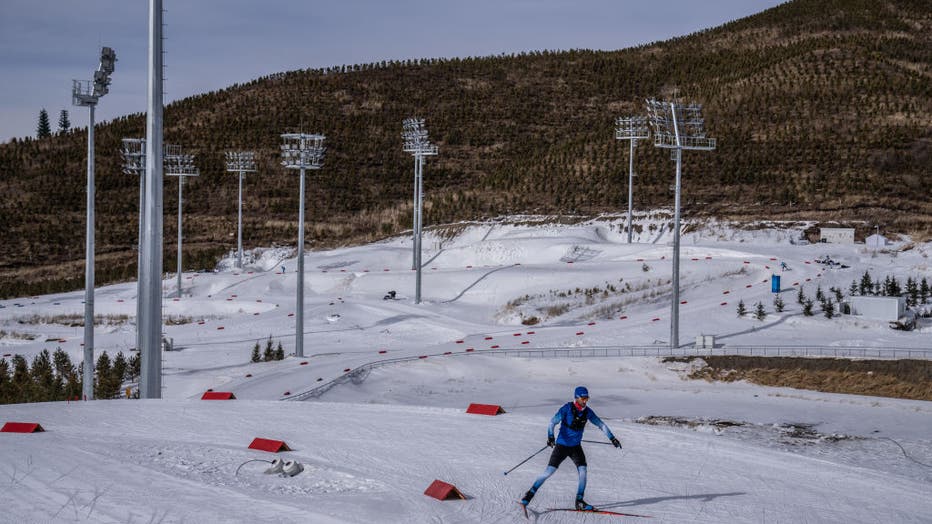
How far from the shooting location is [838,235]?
54656 mm

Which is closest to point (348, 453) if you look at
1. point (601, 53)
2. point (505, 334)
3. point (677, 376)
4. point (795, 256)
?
point (677, 376)

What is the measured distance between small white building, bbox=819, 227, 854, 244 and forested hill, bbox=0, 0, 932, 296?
15.5 ft

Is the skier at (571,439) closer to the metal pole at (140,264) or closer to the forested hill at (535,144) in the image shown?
the metal pole at (140,264)

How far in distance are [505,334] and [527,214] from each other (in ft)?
106

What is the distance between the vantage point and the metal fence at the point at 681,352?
91.2 feet

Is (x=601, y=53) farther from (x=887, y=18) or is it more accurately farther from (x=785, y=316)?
(x=785, y=316)

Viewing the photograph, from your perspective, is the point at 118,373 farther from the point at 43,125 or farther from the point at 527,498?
the point at 43,125

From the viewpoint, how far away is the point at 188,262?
211 ft

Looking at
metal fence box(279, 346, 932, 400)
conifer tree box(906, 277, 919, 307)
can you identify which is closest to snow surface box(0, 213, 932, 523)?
metal fence box(279, 346, 932, 400)

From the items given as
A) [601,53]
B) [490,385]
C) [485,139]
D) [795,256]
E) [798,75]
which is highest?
[601,53]

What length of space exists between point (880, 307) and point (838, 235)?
23170mm

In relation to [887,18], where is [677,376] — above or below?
below

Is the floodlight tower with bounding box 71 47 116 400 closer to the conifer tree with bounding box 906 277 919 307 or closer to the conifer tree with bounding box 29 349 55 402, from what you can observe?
the conifer tree with bounding box 29 349 55 402

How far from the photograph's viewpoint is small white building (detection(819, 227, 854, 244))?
54.3 m
